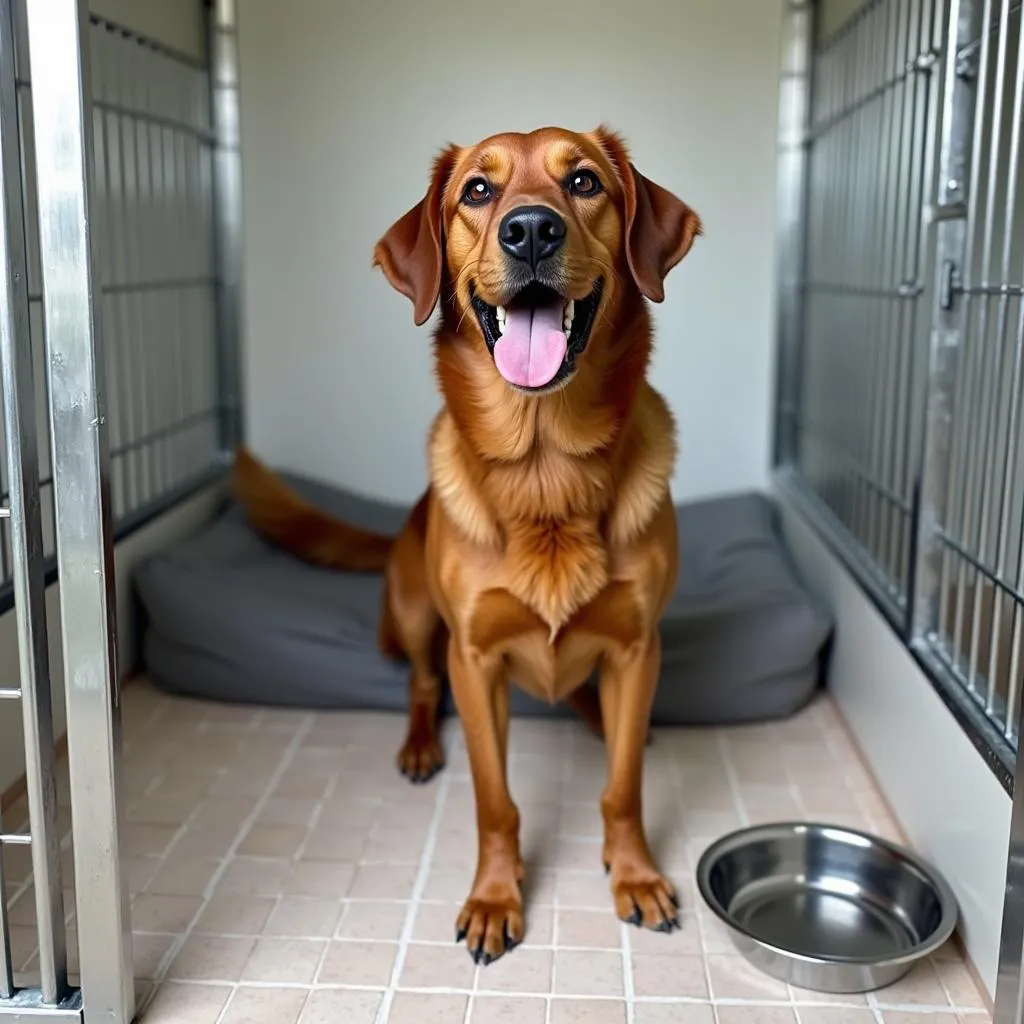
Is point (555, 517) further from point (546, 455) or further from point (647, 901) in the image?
point (647, 901)

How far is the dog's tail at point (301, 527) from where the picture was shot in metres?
3.16

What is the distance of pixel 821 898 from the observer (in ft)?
6.49

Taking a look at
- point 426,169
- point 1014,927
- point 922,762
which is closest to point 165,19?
point 426,169

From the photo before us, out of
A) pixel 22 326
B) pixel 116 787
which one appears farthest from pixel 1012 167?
pixel 116 787

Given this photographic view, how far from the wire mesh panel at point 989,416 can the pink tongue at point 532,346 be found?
2.36 feet

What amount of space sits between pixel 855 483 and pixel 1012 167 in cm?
121

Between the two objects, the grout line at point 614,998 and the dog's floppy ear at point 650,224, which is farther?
the dog's floppy ear at point 650,224

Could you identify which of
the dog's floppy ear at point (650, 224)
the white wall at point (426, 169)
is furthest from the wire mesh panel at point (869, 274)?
the dog's floppy ear at point (650, 224)

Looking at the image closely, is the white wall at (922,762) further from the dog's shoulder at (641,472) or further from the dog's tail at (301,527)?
the dog's tail at (301,527)

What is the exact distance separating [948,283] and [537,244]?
911 millimetres

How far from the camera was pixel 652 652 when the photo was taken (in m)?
1.97

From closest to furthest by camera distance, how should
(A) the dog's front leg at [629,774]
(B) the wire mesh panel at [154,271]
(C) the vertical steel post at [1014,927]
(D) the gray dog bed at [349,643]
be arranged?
1. (C) the vertical steel post at [1014,927]
2. (A) the dog's front leg at [629,774]
3. (D) the gray dog bed at [349,643]
4. (B) the wire mesh panel at [154,271]

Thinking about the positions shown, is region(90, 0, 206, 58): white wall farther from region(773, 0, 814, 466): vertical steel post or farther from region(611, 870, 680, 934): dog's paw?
region(611, 870, 680, 934): dog's paw

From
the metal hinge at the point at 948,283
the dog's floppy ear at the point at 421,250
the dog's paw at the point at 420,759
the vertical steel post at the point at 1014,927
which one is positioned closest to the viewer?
the vertical steel post at the point at 1014,927
